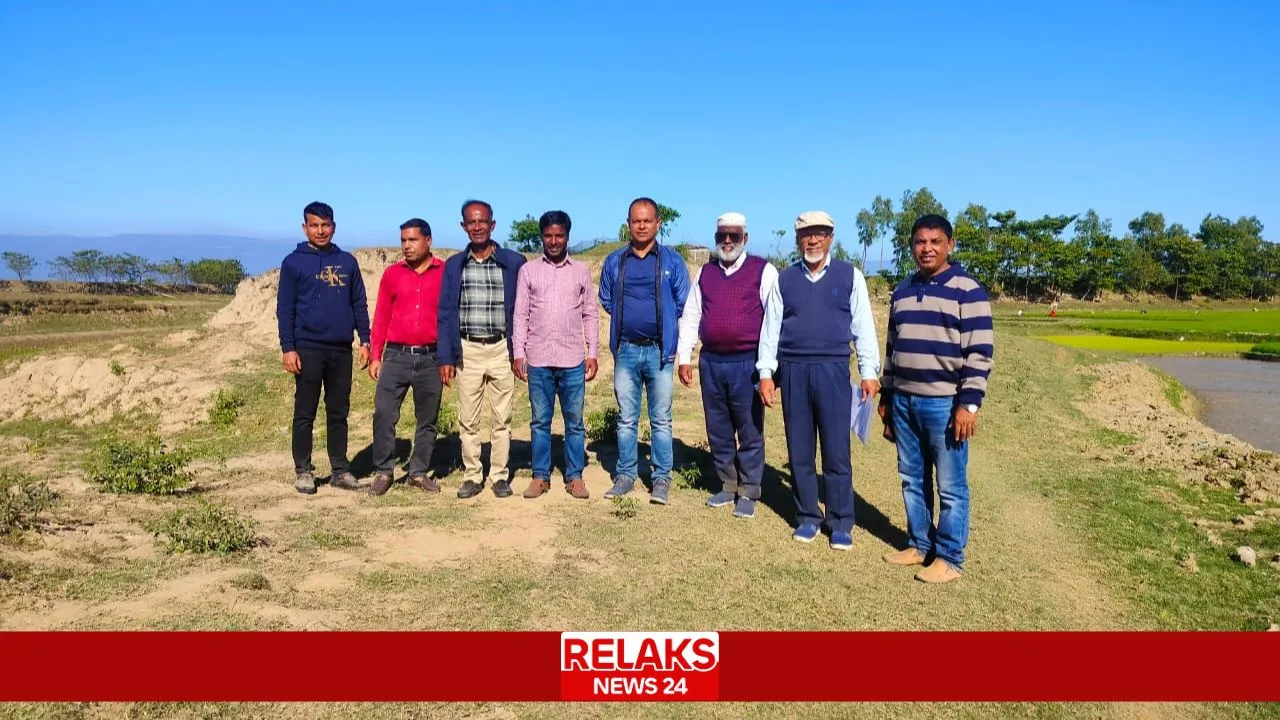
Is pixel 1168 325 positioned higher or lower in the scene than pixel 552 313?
lower

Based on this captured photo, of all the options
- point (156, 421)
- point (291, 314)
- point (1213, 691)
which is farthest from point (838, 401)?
point (156, 421)

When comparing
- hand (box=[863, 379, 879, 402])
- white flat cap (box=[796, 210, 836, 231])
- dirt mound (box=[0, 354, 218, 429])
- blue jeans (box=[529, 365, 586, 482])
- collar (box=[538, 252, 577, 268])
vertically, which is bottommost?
dirt mound (box=[0, 354, 218, 429])

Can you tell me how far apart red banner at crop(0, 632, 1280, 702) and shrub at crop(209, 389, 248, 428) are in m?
7.64

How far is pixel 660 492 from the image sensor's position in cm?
557

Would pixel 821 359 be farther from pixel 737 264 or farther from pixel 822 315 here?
pixel 737 264

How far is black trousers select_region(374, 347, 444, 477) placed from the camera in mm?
5742

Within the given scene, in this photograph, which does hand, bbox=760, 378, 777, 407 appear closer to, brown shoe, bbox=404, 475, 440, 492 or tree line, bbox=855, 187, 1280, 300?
brown shoe, bbox=404, 475, 440, 492

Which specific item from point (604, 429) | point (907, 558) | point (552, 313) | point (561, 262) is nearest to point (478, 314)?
point (552, 313)

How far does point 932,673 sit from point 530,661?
1.80m

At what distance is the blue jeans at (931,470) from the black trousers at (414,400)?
3572 mm

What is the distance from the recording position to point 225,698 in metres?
2.74

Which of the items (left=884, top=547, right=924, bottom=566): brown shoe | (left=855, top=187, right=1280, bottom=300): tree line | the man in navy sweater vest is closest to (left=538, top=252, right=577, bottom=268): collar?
the man in navy sweater vest

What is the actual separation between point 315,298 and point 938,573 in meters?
4.95

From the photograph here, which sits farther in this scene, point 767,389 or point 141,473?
point 141,473
